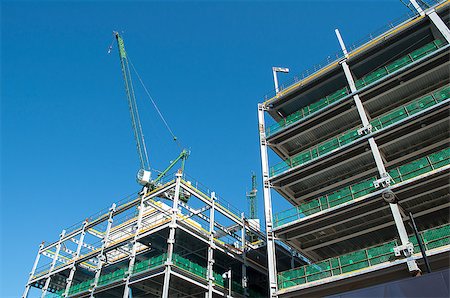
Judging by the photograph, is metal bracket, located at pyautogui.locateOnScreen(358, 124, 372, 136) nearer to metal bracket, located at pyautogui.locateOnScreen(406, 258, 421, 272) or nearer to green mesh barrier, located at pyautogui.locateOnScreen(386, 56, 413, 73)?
green mesh barrier, located at pyautogui.locateOnScreen(386, 56, 413, 73)

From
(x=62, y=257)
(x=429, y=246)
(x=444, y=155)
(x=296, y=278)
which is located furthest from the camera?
(x=62, y=257)

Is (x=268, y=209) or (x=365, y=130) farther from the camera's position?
(x=268, y=209)

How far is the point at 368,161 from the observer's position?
1321 inches

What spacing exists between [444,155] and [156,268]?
2563cm

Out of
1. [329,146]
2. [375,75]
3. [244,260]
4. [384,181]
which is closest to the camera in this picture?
[384,181]

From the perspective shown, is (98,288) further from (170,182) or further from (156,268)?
(170,182)

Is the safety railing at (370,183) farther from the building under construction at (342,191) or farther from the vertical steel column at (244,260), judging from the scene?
the vertical steel column at (244,260)

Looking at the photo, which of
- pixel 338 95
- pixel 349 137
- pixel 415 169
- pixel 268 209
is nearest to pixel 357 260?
pixel 415 169

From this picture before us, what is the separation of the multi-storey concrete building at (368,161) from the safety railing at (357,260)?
7 cm

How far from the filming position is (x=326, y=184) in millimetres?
36062

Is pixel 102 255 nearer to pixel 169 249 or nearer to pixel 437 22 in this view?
pixel 169 249

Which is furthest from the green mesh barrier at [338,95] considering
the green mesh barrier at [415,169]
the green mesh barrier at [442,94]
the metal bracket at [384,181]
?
the metal bracket at [384,181]

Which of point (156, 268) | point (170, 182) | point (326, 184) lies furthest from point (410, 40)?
point (156, 268)

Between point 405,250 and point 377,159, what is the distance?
787 cm
